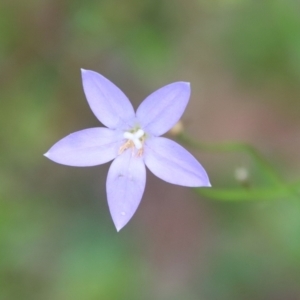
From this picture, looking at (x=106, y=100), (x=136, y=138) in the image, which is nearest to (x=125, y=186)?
(x=136, y=138)

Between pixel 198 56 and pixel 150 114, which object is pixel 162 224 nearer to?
pixel 198 56

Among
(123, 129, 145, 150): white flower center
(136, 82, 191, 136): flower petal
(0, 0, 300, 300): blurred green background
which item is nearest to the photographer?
(136, 82, 191, 136): flower petal

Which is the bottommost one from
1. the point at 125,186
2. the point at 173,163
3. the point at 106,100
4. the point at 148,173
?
the point at 125,186

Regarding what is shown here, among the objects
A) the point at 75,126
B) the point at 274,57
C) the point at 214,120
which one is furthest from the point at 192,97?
the point at 75,126

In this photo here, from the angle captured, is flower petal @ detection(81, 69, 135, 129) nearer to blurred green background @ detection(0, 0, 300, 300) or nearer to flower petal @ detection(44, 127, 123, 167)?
flower petal @ detection(44, 127, 123, 167)

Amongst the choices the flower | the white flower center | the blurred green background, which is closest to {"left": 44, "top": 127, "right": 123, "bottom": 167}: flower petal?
the flower

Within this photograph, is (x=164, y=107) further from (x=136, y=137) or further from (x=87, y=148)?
(x=87, y=148)
